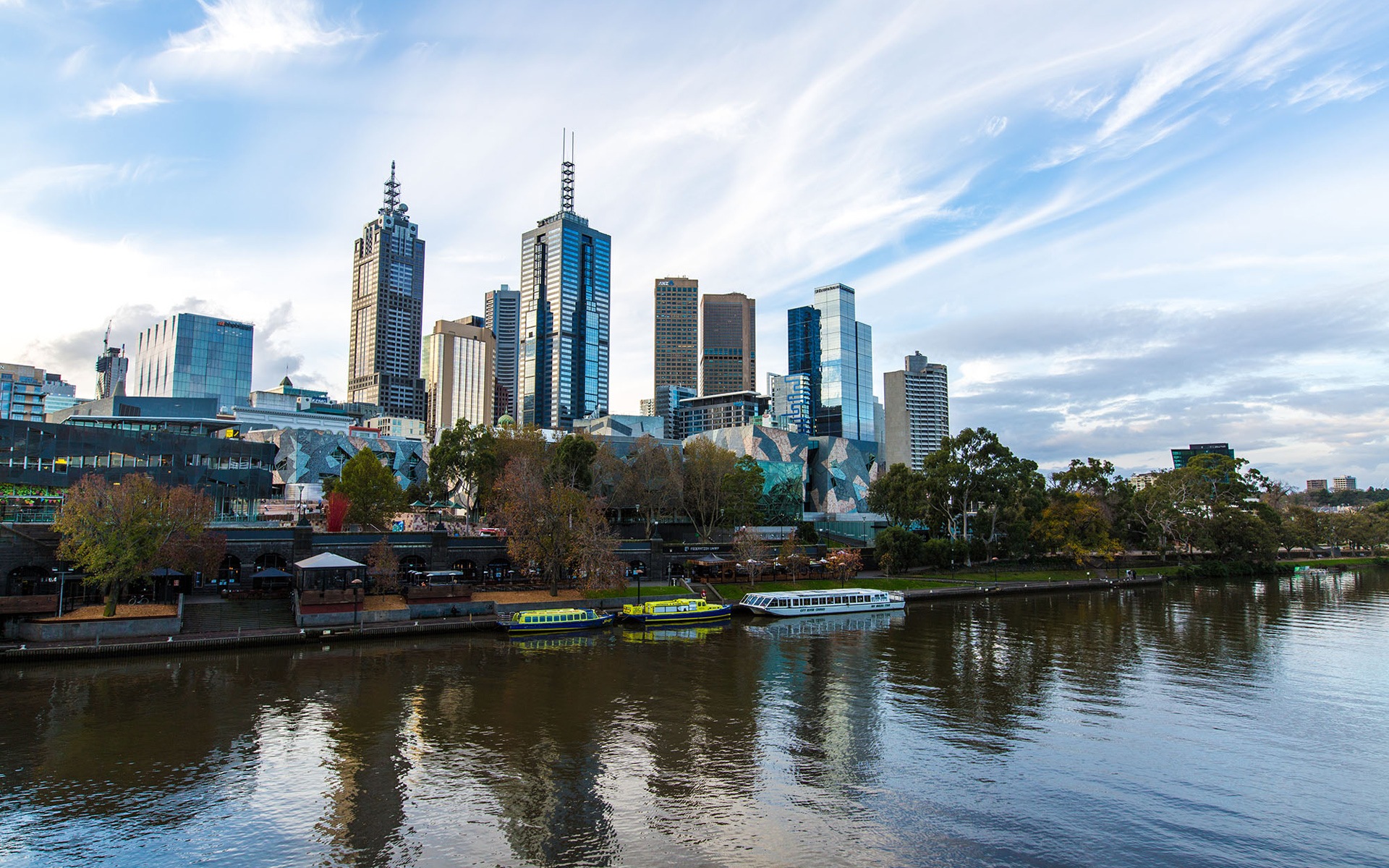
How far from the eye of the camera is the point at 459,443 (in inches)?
4080

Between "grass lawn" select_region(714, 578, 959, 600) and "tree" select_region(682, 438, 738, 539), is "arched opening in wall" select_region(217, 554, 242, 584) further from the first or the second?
"tree" select_region(682, 438, 738, 539)

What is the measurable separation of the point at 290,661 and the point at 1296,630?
7513 cm

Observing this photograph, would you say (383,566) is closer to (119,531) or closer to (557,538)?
(557,538)

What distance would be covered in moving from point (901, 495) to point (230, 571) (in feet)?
292

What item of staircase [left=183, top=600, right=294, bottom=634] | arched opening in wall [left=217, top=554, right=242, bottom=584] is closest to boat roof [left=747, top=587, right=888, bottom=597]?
staircase [left=183, top=600, right=294, bottom=634]

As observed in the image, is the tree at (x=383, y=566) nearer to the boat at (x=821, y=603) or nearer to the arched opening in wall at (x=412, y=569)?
the arched opening in wall at (x=412, y=569)

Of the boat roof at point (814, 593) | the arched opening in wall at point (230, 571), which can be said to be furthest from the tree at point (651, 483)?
the arched opening in wall at point (230, 571)

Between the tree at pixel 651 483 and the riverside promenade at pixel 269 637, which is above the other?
the tree at pixel 651 483

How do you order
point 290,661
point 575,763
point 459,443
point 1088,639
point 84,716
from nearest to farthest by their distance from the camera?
point 575,763 < point 84,716 < point 290,661 < point 1088,639 < point 459,443

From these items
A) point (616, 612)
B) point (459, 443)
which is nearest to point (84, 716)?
point (616, 612)

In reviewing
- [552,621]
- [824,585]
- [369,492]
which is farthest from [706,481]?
[552,621]

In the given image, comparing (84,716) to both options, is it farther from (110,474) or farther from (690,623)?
(110,474)

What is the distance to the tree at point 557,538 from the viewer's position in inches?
2756

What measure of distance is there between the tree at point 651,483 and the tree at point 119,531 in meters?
59.3
